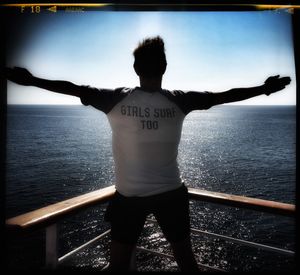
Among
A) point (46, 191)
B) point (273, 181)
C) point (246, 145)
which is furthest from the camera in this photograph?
point (246, 145)

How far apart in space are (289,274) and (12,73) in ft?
6.38

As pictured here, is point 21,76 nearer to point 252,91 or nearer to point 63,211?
point 63,211

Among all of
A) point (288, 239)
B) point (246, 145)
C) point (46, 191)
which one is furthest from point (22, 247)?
point (246, 145)

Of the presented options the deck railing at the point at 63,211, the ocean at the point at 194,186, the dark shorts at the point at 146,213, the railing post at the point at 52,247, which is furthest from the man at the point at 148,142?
the ocean at the point at 194,186

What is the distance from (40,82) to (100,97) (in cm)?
34

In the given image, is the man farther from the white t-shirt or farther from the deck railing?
the deck railing

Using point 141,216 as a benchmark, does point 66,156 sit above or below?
below

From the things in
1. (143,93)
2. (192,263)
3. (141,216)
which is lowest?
(192,263)

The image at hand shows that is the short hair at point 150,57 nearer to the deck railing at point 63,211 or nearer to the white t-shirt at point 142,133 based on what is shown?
the white t-shirt at point 142,133

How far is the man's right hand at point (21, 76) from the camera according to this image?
5.23 ft

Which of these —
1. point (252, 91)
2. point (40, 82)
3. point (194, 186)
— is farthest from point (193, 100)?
point (194, 186)

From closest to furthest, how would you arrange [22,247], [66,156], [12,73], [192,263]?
[12,73] → [192,263] → [22,247] → [66,156]

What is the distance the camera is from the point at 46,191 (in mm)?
35375

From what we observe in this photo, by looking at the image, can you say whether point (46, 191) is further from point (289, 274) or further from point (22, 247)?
point (289, 274)
